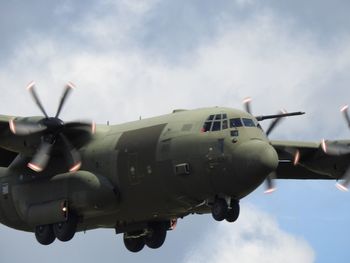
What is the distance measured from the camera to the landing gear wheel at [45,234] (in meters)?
34.2

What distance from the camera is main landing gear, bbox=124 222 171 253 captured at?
35656 mm

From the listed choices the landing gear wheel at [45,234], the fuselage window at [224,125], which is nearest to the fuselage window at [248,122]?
the fuselage window at [224,125]

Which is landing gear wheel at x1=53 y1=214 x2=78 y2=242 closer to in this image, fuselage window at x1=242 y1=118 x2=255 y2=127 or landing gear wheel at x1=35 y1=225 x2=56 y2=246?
landing gear wheel at x1=35 y1=225 x2=56 y2=246

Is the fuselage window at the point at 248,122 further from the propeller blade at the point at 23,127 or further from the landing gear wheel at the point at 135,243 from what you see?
the landing gear wheel at the point at 135,243

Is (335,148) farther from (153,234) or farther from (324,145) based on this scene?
(153,234)

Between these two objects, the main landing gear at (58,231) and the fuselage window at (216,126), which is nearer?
the fuselage window at (216,126)

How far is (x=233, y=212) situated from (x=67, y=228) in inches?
273

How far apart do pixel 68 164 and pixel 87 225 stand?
2.67m

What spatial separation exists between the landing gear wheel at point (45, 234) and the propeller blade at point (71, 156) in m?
2.62

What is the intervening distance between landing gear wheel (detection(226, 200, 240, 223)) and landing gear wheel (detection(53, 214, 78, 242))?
21.9 ft

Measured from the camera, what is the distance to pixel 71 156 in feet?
111

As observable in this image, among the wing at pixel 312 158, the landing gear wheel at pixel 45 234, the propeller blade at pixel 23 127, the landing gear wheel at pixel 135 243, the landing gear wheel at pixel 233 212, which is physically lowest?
the landing gear wheel at pixel 135 243

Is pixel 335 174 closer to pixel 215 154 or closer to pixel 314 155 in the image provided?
pixel 314 155

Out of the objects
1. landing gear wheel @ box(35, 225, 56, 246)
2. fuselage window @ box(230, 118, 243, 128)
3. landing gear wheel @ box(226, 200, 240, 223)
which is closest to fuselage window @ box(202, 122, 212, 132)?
fuselage window @ box(230, 118, 243, 128)
